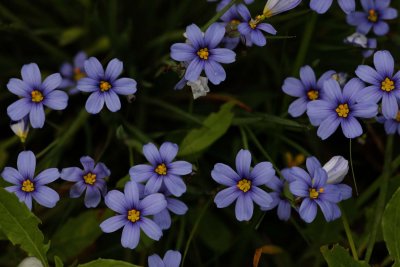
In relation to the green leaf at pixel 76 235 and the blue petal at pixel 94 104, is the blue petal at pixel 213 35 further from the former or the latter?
the green leaf at pixel 76 235

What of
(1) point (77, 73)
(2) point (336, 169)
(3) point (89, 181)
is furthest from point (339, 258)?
(1) point (77, 73)

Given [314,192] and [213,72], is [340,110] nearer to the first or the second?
[314,192]

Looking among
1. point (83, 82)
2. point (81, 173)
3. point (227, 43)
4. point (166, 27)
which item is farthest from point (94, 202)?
point (166, 27)

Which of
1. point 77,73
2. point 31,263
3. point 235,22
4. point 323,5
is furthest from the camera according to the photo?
point 77,73

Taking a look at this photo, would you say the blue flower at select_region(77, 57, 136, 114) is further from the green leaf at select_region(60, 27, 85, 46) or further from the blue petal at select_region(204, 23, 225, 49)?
the green leaf at select_region(60, 27, 85, 46)

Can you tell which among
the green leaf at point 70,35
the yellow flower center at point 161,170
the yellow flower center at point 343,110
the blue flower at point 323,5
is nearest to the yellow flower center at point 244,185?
the yellow flower center at point 161,170

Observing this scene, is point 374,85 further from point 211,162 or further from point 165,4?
point 165,4

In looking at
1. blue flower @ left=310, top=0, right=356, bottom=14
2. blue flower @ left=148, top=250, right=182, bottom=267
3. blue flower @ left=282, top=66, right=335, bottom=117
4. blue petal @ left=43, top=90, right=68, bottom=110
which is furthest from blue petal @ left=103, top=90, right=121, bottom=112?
blue flower @ left=310, top=0, right=356, bottom=14
